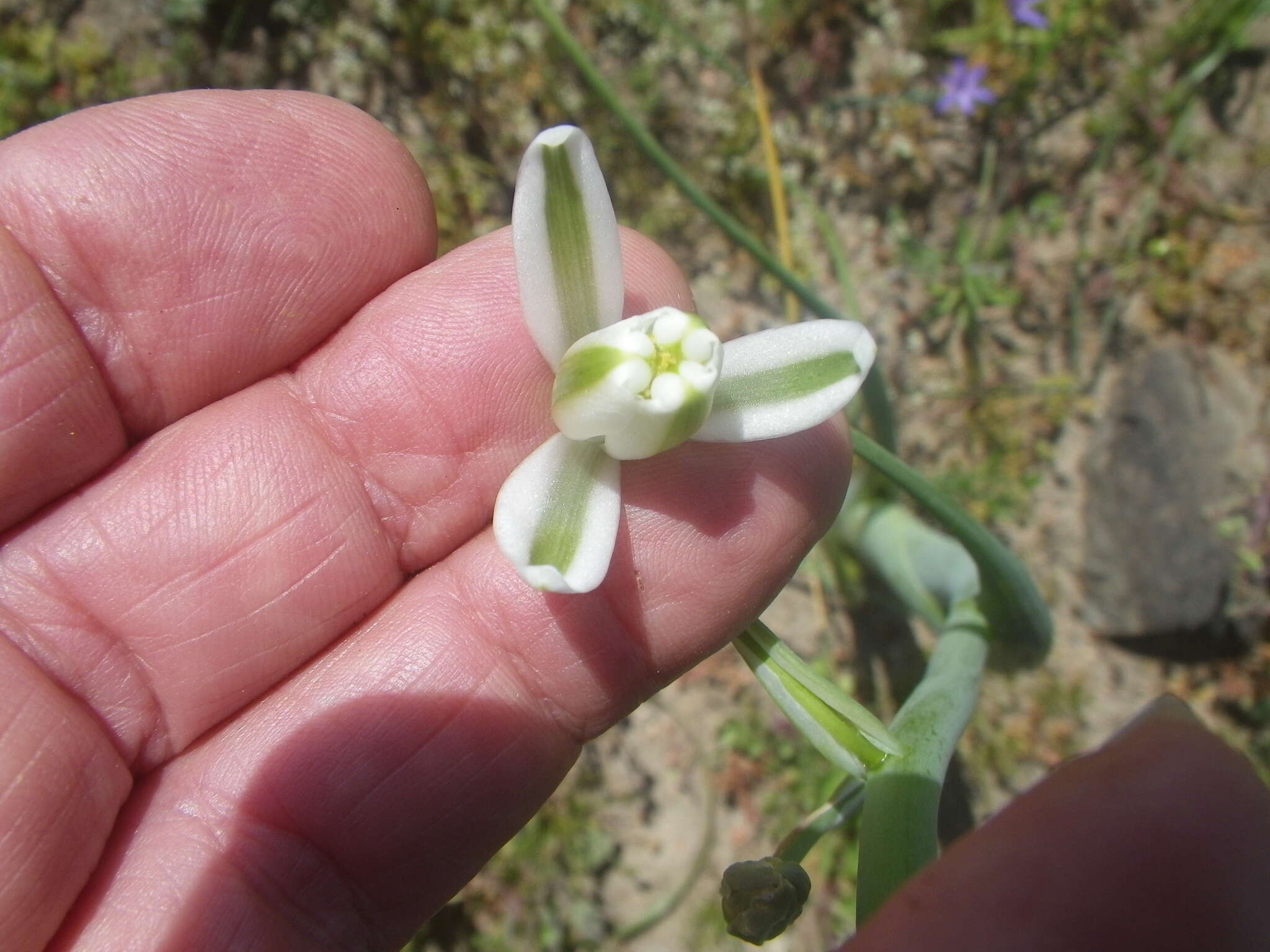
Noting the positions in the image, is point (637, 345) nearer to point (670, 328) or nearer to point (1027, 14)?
point (670, 328)

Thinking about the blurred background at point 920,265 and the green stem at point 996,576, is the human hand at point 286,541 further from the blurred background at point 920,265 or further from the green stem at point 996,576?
→ the blurred background at point 920,265

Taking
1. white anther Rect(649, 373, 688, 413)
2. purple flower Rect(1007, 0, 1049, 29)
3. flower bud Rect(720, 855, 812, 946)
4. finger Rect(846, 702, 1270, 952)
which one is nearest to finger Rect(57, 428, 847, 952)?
white anther Rect(649, 373, 688, 413)

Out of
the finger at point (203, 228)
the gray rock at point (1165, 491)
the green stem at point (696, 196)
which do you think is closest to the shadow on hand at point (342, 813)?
the finger at point (203, 228)

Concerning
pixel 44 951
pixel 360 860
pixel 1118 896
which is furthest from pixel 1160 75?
pixel 44 951

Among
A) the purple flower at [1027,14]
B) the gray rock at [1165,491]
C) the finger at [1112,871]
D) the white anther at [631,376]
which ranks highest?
the white anther at [631,376]

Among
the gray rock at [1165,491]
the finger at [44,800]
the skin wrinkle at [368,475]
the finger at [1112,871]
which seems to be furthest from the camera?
the gray rock at [1165,491]

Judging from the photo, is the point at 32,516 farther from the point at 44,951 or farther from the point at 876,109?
the point at 876,109

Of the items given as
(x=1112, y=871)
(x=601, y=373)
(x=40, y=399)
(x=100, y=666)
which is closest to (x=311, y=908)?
(x=100, y=666)
